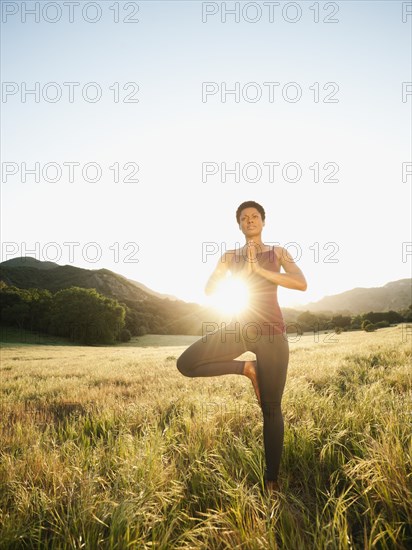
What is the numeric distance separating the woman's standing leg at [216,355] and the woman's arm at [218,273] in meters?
0.69

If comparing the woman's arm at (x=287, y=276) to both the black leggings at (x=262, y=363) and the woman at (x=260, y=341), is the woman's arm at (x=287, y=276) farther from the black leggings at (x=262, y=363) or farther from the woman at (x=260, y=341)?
the black leggings at (x=262, y=363)

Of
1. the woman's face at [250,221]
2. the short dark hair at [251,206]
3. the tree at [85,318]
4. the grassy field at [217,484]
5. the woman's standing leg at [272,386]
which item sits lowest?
the tree at [85,318]

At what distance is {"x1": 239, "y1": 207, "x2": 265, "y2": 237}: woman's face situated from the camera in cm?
377

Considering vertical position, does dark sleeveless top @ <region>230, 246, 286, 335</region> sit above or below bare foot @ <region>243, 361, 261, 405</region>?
above

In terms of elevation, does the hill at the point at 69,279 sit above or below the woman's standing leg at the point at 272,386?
above

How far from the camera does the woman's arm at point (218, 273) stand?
153 inches

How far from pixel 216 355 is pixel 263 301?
80cm

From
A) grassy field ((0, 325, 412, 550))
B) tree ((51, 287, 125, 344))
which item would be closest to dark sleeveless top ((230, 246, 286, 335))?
grassy field ((0, 325, 412, 550))

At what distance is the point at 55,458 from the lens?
3174 mm

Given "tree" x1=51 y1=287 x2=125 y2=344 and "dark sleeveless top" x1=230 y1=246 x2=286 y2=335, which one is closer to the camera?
"dark sleeveless top" x1=230 y1=246 x2=286 y2=335

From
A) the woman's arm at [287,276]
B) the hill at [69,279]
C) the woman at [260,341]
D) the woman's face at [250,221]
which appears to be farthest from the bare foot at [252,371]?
the hill at [69,279]

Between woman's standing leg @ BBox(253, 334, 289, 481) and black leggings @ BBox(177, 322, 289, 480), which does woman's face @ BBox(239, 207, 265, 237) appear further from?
woman's standing leg @ BBox(253, 334, 289, 481)

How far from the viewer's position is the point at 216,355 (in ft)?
10.9

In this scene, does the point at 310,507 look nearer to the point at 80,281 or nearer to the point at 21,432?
the point at 21,432
